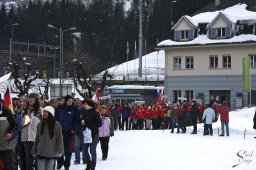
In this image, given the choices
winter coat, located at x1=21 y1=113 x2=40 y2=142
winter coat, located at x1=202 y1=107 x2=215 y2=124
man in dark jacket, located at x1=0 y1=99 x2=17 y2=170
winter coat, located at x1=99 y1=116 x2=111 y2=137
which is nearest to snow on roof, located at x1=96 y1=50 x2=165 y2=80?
winter coat, located at x1=202 y1=107 x2=215 y2=124

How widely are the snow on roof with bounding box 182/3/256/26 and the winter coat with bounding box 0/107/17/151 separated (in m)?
49.6

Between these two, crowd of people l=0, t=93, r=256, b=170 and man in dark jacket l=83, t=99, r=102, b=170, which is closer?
crowd of people l=0, t=93, r=256, b=170

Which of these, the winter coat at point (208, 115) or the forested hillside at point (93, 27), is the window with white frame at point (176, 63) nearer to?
the winter coat at point (208, 115)

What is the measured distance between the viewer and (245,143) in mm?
25938

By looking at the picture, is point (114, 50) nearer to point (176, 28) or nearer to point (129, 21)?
point (129, 21)

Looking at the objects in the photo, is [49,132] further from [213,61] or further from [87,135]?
[213,61]

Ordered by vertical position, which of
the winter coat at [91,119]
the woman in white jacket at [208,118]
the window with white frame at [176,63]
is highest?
the window with white frame at [176,63]

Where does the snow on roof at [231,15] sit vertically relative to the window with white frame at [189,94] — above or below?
Result: above

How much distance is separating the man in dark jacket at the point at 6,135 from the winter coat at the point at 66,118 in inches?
147

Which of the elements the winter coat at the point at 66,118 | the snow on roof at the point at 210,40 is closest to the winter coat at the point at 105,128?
the winter coat at the point at 66,118

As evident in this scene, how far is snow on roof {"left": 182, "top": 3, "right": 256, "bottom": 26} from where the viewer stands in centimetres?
5912

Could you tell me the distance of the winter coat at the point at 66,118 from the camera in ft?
48.3

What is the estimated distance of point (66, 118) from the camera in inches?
581

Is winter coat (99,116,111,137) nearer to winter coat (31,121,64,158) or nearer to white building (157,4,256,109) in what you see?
winter coat (31,121,64,158)
